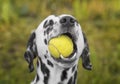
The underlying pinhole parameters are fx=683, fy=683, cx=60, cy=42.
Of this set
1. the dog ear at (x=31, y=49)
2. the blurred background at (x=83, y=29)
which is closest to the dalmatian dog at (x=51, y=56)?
the dog ear at (x=31, y=49)

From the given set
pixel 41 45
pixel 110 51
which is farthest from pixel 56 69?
pixel 110 51

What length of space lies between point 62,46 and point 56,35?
0.23ft

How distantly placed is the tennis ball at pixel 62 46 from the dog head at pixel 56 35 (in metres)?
0.02

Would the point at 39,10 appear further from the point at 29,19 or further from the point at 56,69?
the point at 56,69

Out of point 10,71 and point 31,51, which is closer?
point 31,51

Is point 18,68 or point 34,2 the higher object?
point 34,2

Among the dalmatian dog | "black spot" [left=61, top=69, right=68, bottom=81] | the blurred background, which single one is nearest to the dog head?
the dalmatian dog

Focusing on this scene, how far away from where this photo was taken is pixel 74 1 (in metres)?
7.27

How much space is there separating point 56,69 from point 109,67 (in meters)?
2.41

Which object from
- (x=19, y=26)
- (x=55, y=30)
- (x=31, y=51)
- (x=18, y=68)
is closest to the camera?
(x=55, y=30)

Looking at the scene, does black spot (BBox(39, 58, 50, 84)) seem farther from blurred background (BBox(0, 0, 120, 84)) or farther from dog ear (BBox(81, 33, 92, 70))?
blurred background (BBox(0, 0, 120, 84))

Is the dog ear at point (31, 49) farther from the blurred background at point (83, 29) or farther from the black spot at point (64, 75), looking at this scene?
the blurred background at point (83, 29)

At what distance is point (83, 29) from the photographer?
6.85 m

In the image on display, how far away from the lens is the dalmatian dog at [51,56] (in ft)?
12.7
